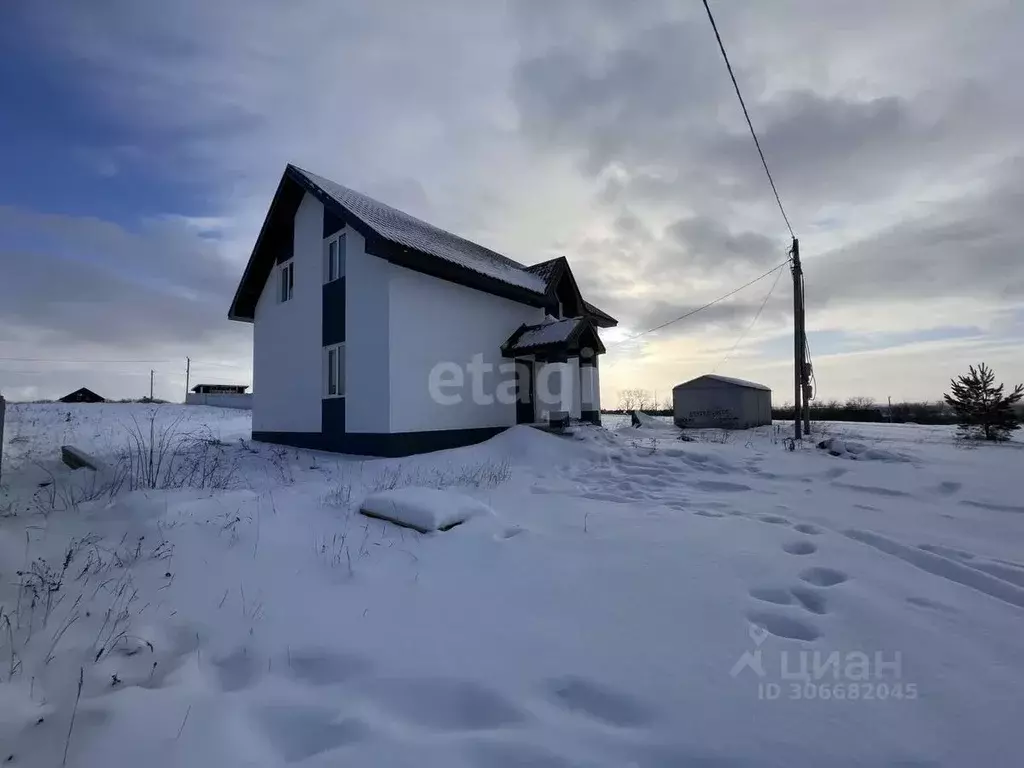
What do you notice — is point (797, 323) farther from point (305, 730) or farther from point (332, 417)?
point (305, 730)

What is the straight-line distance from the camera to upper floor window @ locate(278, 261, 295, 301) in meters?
13.5

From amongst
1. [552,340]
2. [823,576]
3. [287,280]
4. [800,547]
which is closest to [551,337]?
[552,340]

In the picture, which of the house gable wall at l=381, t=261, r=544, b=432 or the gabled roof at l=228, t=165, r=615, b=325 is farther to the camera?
→ the house gable wall at l=381, t=261, r=544, b=432

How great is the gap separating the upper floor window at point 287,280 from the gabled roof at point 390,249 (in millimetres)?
455

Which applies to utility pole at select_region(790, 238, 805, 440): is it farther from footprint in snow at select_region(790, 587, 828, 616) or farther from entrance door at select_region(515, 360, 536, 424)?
footprint in snow at select_region(790, 587, 828, 616)

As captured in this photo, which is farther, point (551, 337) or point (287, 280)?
point (287, 280)

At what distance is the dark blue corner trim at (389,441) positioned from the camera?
10297 millimetres

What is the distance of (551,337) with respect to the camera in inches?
468

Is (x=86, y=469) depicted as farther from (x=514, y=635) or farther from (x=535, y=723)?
(x=535, y=723)

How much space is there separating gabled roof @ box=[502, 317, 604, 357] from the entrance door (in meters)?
0.68

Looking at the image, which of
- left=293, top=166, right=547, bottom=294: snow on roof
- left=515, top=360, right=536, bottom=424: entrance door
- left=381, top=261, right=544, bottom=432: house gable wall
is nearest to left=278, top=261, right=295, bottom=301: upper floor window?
left=293, top=166, right=547, bottom=294: snow on roof

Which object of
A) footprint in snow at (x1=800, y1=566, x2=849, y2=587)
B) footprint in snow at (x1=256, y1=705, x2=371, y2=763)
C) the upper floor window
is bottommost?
footprint in snow at (x1=256, y1=705, x2=371, y2=763)

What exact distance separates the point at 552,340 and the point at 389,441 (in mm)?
4580

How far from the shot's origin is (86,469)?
655 cm
